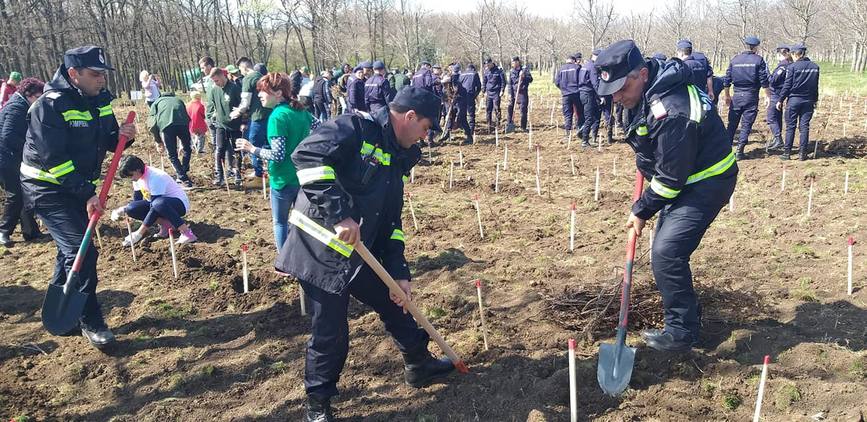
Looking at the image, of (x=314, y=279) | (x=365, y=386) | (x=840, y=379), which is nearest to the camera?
(x=314, y=279)

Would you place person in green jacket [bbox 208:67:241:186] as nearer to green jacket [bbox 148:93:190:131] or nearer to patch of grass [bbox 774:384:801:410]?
green jacket [bbox 148:93:190:131]

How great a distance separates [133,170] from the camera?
260 inches

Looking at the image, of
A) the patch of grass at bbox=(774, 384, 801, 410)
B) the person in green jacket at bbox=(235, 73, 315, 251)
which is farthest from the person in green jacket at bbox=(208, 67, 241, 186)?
the patch of grass at bbox=(774, 384, 801, 410)

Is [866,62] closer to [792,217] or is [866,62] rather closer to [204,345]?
[792,217]

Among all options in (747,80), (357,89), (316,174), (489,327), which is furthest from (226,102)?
(747,80)

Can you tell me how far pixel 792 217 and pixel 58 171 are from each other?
799cm

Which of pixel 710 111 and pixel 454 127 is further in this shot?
pixel 454 127

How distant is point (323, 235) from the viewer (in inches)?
121

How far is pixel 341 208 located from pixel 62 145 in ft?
9.28

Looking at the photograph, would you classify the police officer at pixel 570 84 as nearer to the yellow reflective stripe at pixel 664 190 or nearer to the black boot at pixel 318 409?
the yellow reflective stripe at pixel 664 190

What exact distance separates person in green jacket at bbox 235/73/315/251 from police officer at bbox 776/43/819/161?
877 centimetres

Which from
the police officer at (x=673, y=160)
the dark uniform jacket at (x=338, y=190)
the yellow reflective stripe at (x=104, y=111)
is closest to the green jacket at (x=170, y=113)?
the yellow reflective stripe at (x=104, y=111)

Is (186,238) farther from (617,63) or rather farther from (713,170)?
(713,170)

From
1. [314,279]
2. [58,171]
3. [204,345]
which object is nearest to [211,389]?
[204,345]
